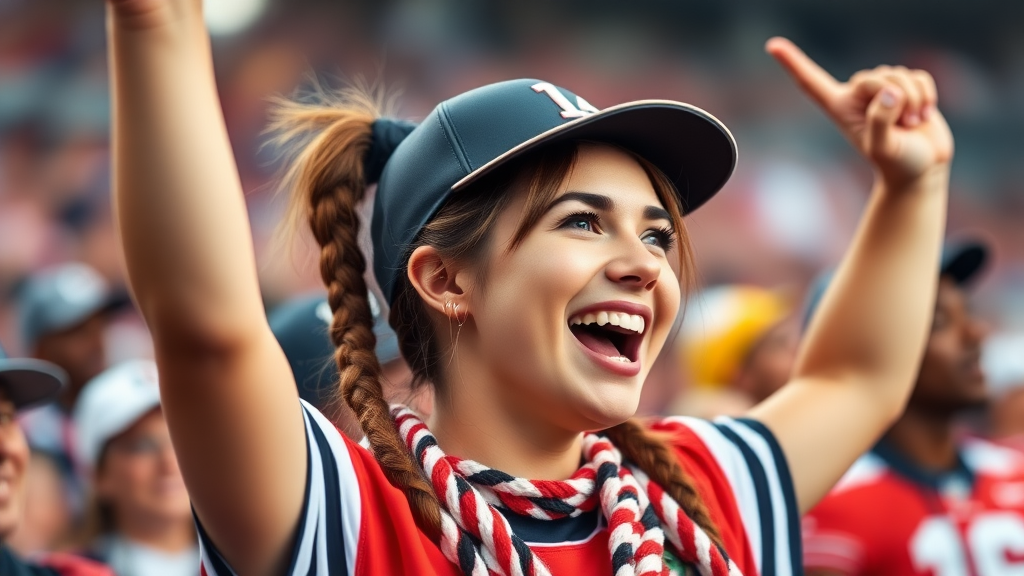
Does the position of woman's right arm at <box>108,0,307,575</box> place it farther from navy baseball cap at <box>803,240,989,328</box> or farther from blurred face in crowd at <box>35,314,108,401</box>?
blurred face in crowd at <box>35,314,108,401</box>

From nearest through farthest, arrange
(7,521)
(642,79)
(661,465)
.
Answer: (661,465) < (7,521) < (642,79)

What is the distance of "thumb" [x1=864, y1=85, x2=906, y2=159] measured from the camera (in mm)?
2055

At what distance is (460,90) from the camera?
441 inches

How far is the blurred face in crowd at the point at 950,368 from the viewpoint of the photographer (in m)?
3.63

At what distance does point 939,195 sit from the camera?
A: 2195 mm

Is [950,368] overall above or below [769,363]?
above

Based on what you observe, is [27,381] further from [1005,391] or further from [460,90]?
[460,90]

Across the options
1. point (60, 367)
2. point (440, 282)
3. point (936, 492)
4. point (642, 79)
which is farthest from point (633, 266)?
point (642, 79)

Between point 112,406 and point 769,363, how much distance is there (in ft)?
8.29

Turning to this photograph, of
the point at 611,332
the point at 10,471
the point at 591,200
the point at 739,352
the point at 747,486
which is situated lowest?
the point at 739,352

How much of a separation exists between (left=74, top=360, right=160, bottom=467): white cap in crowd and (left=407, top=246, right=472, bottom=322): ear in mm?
2164


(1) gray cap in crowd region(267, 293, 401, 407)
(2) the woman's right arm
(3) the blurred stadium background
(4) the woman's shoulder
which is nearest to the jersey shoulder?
(4) the woman's shoulder

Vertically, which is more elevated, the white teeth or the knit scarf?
the white teeth

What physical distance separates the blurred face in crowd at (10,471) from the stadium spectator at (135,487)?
90cm
